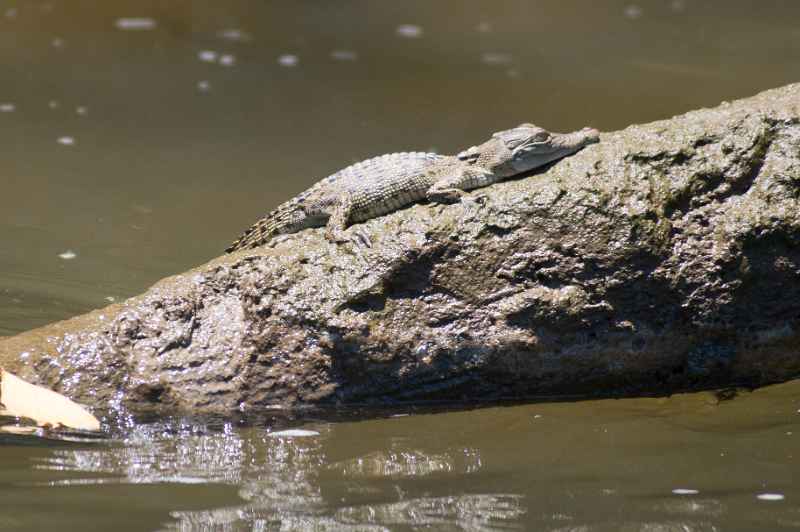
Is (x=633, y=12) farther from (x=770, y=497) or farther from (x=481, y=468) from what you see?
(x=770, y=497)

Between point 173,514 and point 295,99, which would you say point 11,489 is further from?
point 295,99

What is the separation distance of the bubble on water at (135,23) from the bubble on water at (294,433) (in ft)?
34.0

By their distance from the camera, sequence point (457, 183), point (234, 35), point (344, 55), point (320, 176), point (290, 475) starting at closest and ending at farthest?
Result: 1. point (290, 475)
2. point (457, 183)
3. point (320, 176)
4. point (344, 55)
5. point (234, 35)

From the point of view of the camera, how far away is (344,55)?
1319 centimetres

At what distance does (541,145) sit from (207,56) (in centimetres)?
863

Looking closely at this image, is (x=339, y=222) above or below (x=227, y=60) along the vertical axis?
below

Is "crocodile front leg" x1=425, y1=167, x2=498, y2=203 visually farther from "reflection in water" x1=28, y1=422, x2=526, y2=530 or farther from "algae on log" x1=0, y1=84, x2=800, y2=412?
"reflection in water" x1=28, y1=422, x2=526, y2=530

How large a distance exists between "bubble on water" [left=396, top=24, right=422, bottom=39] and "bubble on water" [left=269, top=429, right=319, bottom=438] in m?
9.78

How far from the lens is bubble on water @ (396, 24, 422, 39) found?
13883 mm

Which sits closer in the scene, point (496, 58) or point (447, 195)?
point (447, 195)

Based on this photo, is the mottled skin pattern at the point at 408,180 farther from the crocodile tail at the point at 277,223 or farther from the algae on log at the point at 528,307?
the algae on log at the point at 528,307

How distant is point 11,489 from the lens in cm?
414

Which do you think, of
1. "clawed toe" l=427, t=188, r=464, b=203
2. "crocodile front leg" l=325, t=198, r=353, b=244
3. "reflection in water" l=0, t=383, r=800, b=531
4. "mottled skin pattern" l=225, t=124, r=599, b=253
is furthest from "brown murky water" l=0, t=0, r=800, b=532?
"mottled skin pattern" l=225, t=124, r=599, b=253

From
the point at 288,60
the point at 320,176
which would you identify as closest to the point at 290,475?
the point at 320,176
